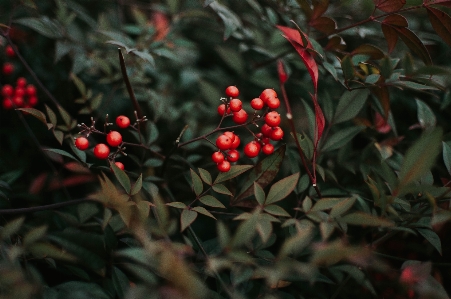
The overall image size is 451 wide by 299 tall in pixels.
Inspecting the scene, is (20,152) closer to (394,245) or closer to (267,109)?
(267,109)

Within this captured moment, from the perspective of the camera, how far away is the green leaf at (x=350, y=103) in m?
0.99

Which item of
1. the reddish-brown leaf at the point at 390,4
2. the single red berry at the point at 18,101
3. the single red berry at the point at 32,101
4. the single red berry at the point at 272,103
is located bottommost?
the single red berry at the point at 32,101

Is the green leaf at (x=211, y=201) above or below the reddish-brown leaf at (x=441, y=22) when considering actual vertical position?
below

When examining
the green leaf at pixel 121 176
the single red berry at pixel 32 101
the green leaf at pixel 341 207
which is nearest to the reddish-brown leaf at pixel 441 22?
the green leaf at pixel 341 207

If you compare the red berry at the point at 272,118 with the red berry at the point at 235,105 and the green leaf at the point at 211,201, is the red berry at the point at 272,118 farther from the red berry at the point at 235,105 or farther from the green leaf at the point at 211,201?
the green leaf at the point at 211,201

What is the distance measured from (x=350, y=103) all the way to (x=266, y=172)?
1.09ft

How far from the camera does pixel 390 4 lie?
920 mm

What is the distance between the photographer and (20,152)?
4.25ft

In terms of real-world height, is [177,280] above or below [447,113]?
above

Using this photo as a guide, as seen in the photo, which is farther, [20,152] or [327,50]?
[20,152]

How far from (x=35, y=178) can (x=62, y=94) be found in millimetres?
349

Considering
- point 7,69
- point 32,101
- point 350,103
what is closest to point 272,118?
point 350,103

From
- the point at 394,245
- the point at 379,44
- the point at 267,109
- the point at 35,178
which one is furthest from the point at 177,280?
the point at 379,44

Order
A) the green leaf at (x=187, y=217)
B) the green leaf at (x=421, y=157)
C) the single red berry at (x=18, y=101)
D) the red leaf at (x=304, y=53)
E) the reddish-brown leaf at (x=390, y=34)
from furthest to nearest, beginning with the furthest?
the single red berry at (x=18, y=101), the reddish-brown leaf at (x=390, y=34), the red leaf at (x=304, y=53), the green leaf at (x=187, y=217), the green leaf at (x=421, y=157)
